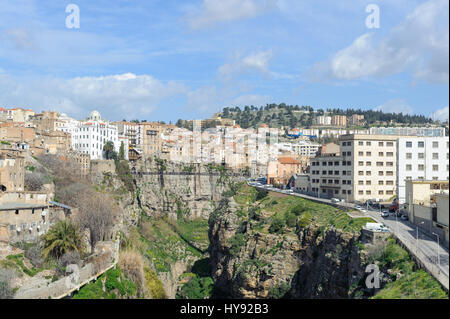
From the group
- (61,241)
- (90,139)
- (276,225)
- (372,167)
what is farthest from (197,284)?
(90,139)

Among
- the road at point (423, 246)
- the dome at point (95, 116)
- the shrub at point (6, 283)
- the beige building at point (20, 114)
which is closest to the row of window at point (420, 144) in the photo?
the road at point (423, 246)

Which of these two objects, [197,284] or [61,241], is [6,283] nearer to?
[61,241]

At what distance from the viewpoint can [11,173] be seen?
47.9 meters

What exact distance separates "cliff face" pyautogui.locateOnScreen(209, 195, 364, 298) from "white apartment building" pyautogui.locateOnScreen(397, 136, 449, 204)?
12484 mm

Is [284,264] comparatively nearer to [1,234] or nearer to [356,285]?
[356,285]

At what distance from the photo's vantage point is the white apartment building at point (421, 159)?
5103 cm

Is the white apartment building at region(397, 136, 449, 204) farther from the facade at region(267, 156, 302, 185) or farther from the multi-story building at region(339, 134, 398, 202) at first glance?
the facade at region(267, 156, 302, 185)

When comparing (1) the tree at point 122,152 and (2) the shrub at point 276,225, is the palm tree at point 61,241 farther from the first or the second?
(1) the tree at point 122,152

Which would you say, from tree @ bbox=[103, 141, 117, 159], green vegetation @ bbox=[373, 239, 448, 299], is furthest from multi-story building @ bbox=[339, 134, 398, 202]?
tree @ bbox=[103, 141, 117, 159]

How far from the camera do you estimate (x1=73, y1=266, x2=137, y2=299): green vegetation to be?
32.4m

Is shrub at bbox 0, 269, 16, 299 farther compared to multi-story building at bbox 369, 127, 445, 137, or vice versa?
multi-story building at bbox 369, 127, 445, 137

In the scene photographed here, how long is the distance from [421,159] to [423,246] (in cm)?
2242

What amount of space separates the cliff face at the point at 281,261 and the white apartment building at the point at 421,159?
492 inches
